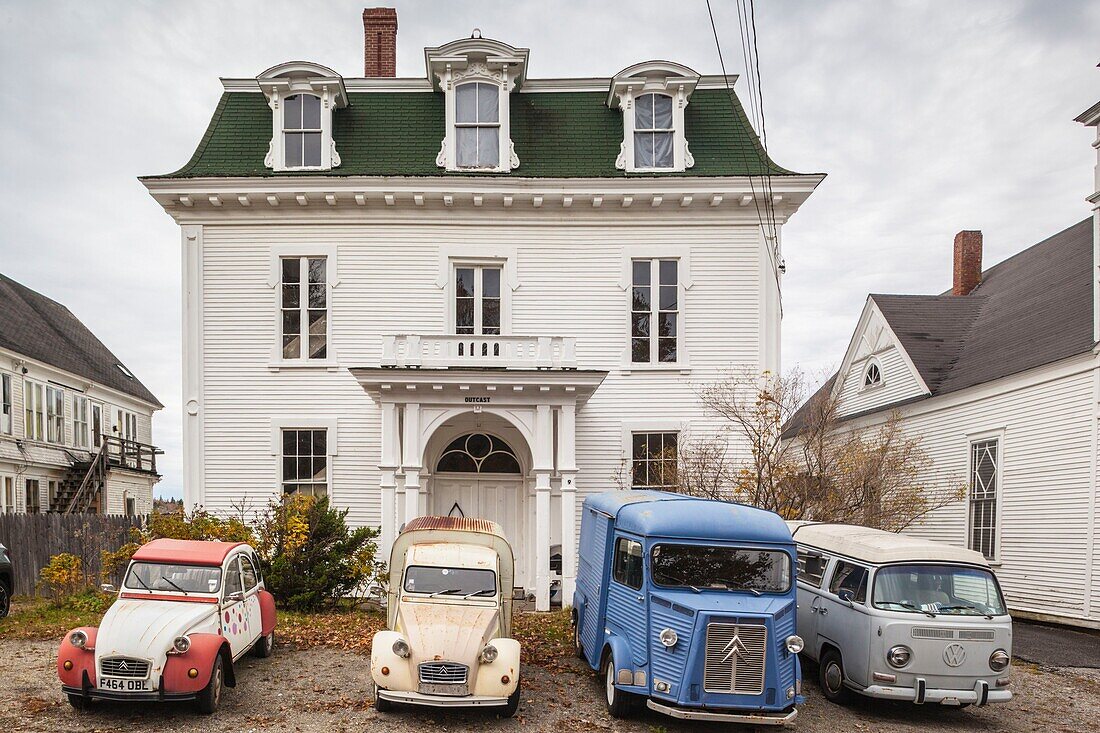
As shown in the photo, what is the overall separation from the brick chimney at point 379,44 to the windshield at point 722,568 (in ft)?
49.9

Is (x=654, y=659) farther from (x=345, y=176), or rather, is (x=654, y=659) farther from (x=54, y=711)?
(x=345, y=176)

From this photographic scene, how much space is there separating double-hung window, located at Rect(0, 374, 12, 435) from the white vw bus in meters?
25.6

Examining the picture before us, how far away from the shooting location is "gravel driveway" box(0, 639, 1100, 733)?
889 cm

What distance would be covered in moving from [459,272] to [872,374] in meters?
14.6

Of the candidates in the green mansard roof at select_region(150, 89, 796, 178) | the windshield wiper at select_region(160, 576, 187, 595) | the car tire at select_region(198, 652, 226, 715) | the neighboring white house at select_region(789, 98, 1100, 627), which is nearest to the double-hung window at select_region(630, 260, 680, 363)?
the green mansard roof at select_region(150, 89, 796, 178)

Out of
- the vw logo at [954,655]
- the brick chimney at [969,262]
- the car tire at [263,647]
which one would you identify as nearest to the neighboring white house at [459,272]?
the car tire at [263,647]

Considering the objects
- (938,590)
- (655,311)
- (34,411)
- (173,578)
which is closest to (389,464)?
(173,578)

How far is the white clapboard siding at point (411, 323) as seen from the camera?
17.6 meters

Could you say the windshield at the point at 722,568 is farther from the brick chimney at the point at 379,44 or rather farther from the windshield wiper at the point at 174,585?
the brick chimney at the point at 379,44

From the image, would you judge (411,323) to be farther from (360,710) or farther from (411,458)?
(360,710)

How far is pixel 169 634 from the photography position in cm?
879

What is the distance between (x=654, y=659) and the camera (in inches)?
357

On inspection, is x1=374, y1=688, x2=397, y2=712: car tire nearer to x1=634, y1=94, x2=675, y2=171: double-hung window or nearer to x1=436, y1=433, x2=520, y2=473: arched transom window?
x1=436, y1=433, x2=520, y2=473: arched transom window

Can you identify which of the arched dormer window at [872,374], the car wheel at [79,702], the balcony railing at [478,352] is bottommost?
the car wheel at [79,702]
